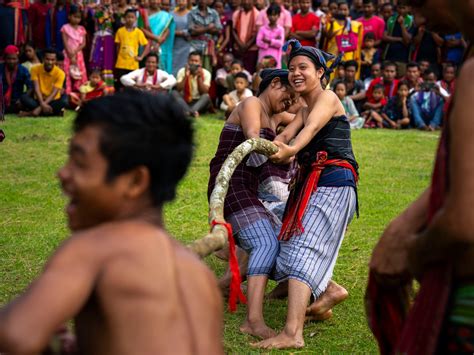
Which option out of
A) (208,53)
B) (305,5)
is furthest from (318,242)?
(305,5)

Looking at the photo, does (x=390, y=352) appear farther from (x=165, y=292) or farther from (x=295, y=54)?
(x=295, y=54)

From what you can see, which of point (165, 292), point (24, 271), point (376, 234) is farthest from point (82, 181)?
point (376, 234)

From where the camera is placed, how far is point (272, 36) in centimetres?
1462

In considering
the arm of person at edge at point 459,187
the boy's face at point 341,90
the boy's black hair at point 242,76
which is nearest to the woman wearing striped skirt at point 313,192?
the arm of person at edge at point 459,187

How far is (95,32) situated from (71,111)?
1663 millimetres

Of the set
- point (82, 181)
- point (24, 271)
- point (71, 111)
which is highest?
point (82, 181)

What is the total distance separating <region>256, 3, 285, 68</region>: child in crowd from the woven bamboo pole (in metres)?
10.2

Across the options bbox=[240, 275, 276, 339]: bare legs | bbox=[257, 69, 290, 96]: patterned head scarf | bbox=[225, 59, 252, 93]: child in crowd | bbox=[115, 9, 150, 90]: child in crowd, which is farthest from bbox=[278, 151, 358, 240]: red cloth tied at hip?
bbox=[115, 9, 150, 90]: child in crowd

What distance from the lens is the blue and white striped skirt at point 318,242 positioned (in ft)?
15.8

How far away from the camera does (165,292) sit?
6.59 feet

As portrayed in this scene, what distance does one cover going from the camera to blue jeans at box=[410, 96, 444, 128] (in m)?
13.9

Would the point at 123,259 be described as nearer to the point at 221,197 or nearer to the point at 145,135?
the point at 145,135

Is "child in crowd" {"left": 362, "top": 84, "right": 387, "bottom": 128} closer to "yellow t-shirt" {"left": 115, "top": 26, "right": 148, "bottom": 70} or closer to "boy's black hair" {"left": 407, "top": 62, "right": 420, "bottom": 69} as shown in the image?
"boy's black hair" {"left": 407, "top": 62, "right": 420, "bottom": 69}

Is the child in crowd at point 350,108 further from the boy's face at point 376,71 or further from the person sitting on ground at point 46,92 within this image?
the person sitting on ground at point 46,92
